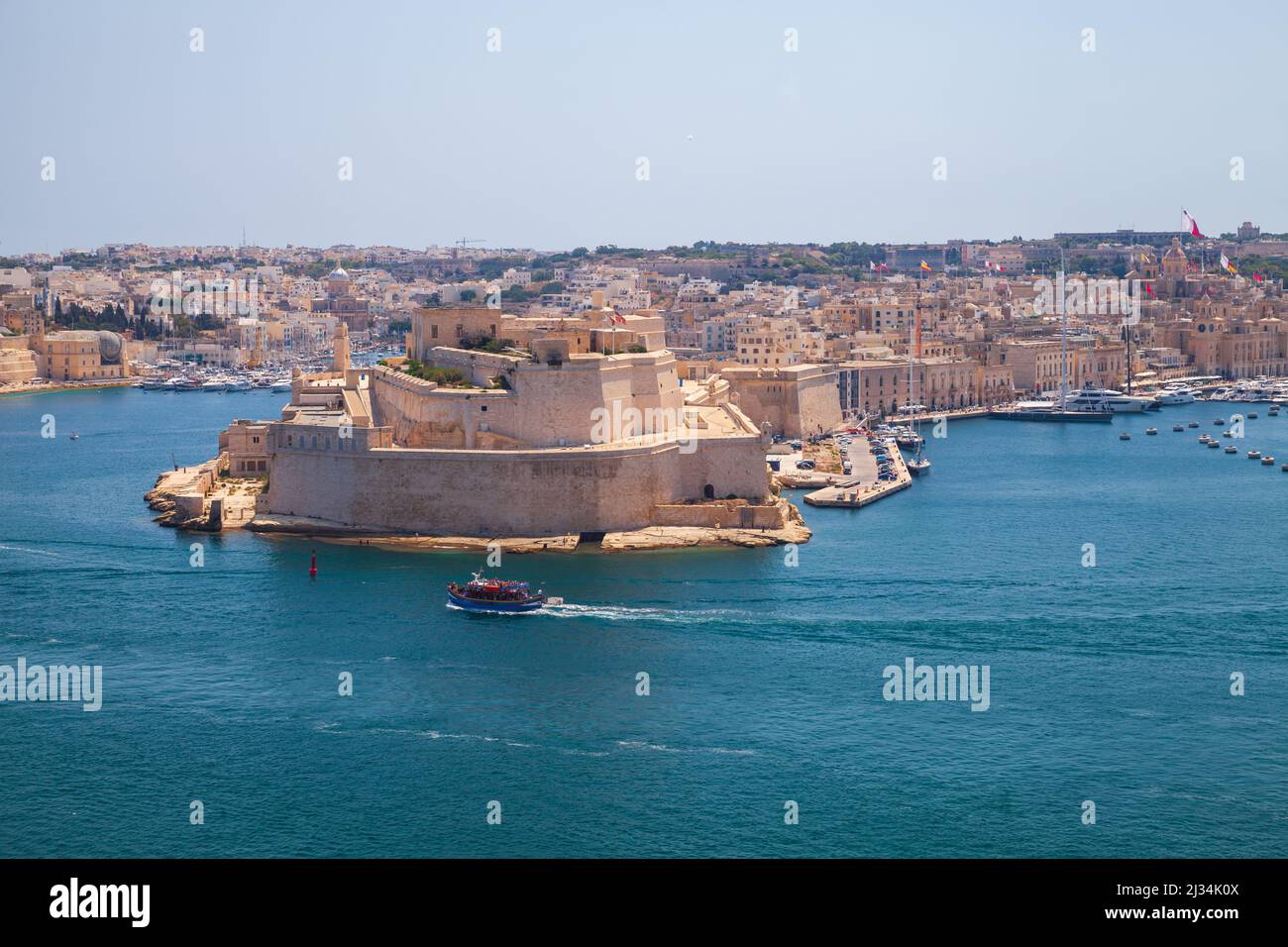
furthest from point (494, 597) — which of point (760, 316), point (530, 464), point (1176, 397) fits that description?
point (1176, 397)

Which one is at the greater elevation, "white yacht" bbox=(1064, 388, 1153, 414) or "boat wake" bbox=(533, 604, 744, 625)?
"white yacht" bbox=(1064, 388, 1153, 414)

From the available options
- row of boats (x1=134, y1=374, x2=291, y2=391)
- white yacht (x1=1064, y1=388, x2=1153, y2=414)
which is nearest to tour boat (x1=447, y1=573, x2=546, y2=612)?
white yacht (x1=1064, y1=388, x2=1153, y2=414)

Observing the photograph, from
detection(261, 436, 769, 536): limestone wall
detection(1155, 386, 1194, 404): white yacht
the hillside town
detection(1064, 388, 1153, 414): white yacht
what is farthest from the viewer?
detection(1155, 386, 1194, 404): white yacht

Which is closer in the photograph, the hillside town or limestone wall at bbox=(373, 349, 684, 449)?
limestone wall at bbox=(373, 349, 684, 449)

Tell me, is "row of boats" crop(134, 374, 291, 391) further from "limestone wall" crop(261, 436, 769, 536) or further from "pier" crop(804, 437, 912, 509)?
"limestone wall" crop(261, 436, 769, 536)

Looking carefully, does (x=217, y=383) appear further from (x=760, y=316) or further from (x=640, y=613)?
(x=640, y=613)

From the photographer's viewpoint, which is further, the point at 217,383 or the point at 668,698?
the point at 217,383
